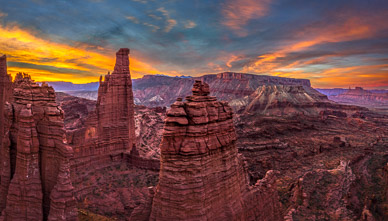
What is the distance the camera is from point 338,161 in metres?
44.3

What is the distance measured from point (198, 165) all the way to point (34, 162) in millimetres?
9409

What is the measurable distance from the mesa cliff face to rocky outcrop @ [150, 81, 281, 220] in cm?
602

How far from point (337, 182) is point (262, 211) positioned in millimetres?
24679

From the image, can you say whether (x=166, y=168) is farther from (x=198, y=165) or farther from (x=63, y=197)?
(x=63, y=197)

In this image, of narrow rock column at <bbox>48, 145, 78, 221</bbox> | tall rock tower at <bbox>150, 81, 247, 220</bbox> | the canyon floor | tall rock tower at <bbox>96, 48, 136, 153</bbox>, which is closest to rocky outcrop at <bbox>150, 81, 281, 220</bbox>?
tall rock tower at <bbox>150, 81, 247, 220</bbox>

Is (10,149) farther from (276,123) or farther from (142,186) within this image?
(276,123)

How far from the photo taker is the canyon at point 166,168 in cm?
933

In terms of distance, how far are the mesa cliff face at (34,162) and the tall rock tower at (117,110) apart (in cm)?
2093

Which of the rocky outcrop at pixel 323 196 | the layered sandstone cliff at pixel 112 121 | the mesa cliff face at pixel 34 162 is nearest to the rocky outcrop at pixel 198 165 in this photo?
the mesa cliff face at pixel 34 162

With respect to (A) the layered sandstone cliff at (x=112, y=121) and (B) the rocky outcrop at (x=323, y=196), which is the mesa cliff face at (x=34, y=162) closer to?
(B) the rocky outcrop at (x=323, y=196)

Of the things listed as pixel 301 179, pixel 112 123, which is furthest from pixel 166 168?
pixel 112 123

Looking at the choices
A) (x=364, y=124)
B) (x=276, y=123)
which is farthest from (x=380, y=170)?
(x=364, y=124)

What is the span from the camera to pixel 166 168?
9281 millimetres

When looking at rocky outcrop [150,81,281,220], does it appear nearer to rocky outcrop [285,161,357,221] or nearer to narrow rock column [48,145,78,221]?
narrow rock column [48,145,78,221]
